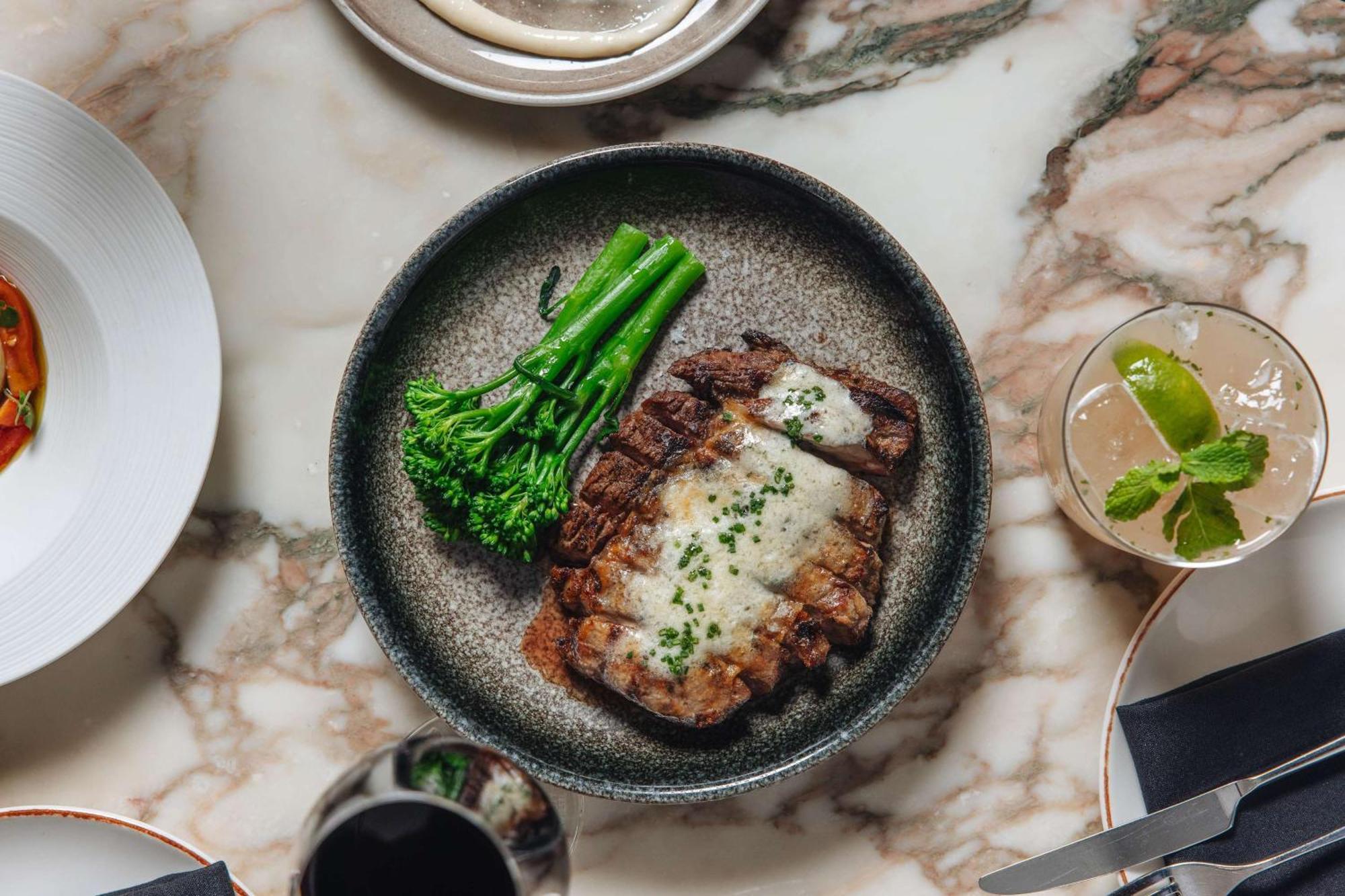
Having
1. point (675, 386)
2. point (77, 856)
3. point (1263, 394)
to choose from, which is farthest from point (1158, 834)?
point (77, 856)

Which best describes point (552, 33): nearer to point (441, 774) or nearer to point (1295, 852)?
point (441, 774)

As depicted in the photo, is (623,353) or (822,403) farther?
(623,353)

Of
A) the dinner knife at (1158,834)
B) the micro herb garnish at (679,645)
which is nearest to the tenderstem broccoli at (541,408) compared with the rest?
the micro herb garnish at (679,645)

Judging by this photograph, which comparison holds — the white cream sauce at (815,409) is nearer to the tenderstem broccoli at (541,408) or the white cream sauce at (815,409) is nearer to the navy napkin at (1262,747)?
the tenderstem broccoli at (541,408)

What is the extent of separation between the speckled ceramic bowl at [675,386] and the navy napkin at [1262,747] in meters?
0.83

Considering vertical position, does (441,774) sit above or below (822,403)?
below

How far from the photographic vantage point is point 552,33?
3494 millimetres

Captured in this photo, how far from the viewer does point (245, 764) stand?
353 centimetres

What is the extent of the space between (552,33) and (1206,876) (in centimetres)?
330

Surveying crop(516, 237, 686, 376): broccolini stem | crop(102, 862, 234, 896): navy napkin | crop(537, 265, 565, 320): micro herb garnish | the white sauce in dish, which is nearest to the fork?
crop(516, 237, 686, 376): broccolini stem

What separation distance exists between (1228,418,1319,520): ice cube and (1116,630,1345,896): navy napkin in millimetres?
502

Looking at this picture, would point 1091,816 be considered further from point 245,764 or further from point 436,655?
point 245,764

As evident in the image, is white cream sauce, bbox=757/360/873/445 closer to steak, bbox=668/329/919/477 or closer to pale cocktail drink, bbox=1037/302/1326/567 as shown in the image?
steak, bbox=668/329/919/477

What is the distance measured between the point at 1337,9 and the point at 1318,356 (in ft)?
3.71
